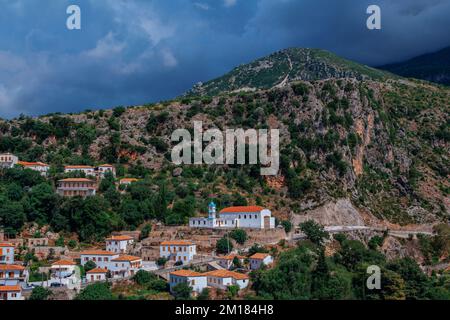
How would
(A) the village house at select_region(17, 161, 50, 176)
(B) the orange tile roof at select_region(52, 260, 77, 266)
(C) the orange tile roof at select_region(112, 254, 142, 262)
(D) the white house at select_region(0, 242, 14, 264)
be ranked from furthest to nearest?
(A) the village house at select_region(17, 161, 50, 176) < (D) the white house at select_region(0, 242, 14, 264) < (C) the orange tile roof at select_region(112, 254, 142, 262) < (B) the orange tile roof at select_region(52, 260, 77, 266)

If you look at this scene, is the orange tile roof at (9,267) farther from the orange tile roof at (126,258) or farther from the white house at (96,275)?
the orange tile roof at (126,258)

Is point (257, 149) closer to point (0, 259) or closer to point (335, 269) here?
point (335, 269)

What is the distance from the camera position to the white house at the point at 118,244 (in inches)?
2260

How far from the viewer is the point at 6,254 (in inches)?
2130

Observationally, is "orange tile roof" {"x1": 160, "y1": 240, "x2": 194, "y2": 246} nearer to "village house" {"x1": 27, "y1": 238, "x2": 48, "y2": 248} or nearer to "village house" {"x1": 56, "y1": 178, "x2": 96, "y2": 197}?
"village house" {"x1": 27, "y1": 238, "x2": 48, "y2": 248}

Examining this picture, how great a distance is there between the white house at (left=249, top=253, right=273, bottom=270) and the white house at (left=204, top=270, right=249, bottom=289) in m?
2.64

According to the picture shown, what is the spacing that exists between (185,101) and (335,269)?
1715 inches

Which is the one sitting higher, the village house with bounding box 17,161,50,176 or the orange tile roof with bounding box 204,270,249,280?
the village house with bounding box 17,161,50,176

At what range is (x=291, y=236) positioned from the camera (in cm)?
6188

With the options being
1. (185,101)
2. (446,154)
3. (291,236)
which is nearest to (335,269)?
(291,236)

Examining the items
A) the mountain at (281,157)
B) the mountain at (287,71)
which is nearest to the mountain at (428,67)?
the mountain at (287,71)

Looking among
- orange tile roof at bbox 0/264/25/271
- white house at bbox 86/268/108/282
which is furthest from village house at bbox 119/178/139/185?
orange tile roof at bbox 0/264/25/271

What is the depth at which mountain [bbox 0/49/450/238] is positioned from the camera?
67.0 meters

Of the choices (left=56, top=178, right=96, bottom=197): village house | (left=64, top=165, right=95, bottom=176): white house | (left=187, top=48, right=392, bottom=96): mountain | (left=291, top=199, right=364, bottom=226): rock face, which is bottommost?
(left=291, top=199, right=364, bottom=226): rock face
